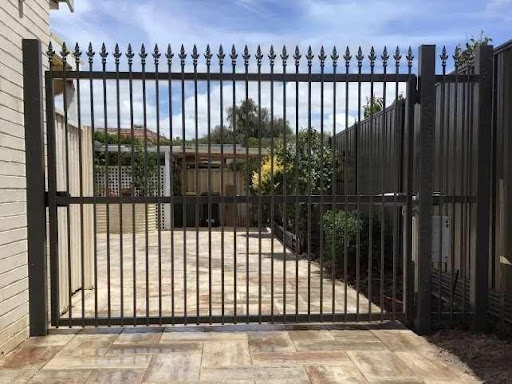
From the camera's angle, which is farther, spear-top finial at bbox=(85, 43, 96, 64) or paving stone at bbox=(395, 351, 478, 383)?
spear-top finial at bbox=(85, 43, 96, 64)

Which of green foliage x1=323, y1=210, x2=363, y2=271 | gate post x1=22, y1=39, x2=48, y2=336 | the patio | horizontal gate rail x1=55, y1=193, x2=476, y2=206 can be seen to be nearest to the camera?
the patio

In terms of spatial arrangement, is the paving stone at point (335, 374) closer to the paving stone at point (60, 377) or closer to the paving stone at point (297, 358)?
the paving stone at point (297, 358)

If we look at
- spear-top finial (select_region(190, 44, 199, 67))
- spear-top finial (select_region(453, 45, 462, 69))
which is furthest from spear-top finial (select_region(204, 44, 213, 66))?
spear-top finial (select_region(453, 45, 462, 69))

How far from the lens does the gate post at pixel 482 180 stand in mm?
5098

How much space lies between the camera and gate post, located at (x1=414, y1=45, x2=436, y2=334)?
5105 millimetres

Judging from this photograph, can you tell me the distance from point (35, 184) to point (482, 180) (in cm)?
424

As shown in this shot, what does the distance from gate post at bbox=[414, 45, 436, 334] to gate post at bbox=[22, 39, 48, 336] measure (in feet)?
11.8

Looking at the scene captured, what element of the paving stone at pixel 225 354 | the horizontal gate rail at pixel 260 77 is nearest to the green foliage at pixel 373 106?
the horizontal gate rail at pixel 260 77

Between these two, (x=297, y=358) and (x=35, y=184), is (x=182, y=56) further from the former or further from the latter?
(x=297, y=358)

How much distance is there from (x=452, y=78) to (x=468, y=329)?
2.48 metres

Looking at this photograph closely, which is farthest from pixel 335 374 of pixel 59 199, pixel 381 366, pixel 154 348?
pixel 59 199

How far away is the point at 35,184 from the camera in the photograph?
4902 mm

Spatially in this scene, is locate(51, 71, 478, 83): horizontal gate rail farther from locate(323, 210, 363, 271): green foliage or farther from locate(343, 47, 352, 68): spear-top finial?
locate(323, 210, 363, 271): green foliage

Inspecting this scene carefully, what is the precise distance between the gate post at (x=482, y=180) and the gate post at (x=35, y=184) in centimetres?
413
